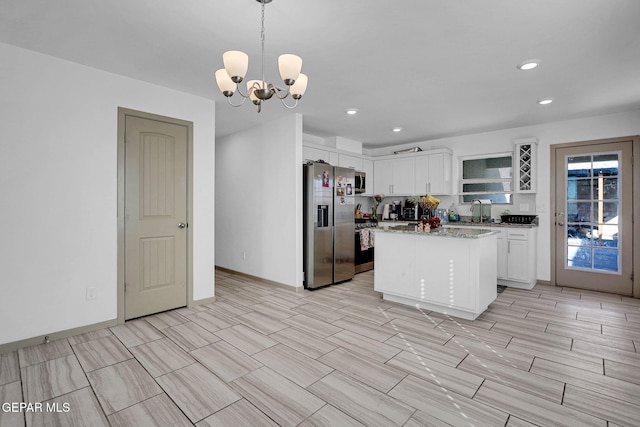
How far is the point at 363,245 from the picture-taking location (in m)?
5.54

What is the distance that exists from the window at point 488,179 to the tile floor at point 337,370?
2.28 meters

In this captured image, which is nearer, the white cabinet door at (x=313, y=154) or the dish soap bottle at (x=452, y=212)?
the white cabinet door at (x=313, y=154)

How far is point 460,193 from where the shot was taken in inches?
226

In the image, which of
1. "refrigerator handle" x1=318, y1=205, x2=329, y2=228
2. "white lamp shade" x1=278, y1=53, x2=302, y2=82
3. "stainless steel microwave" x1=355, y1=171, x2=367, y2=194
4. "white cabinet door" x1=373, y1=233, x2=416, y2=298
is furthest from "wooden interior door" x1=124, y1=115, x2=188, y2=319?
"stainless steel microwave" x1=355, y1=171, x2=367, y2=194

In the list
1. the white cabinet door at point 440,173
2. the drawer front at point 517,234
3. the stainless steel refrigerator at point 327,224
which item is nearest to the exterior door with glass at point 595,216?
the drawer front at point 517,234

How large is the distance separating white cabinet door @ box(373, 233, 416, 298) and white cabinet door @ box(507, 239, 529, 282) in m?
2.04

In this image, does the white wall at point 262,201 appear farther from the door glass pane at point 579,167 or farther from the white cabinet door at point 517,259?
the door glass pane at point 579,167

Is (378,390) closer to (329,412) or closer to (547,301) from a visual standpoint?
(329,412)

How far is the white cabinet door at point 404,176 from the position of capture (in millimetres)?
6078

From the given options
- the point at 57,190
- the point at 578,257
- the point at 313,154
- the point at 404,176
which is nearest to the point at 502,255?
the point at 578,257

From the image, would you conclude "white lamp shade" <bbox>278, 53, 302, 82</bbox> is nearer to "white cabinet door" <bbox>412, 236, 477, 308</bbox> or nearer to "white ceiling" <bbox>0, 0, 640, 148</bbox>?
"white ceiling" <bbox>0, 0, 640, 148</bbox>

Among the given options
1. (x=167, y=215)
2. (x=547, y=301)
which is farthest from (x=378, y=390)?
(x=547, y=301)

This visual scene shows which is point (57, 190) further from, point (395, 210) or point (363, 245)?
point (395, 210)

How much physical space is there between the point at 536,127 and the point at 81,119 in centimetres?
607
